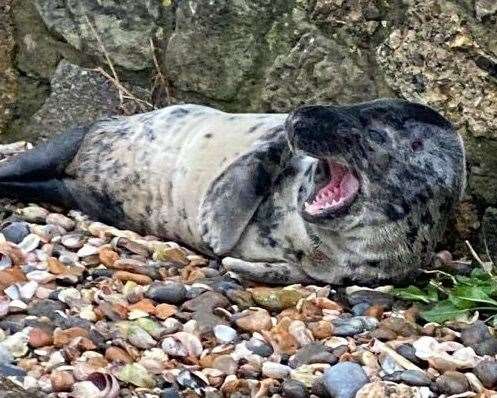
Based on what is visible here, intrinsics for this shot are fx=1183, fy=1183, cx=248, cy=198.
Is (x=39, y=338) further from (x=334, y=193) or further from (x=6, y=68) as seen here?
(x=6, y=68)

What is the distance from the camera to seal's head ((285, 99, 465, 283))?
13.9 feet

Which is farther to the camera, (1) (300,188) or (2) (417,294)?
(1) (300,188)

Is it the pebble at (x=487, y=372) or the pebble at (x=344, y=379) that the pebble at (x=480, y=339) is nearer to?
the pebble at (x=487, y=372)

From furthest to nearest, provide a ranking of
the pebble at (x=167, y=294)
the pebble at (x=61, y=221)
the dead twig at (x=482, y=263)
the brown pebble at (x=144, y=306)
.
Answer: the pebble at (x=61, y=221), the dead twig at (x=482, y=263), the pebble at (x=167, y=294), the brown pebble at (x=144, y=306)

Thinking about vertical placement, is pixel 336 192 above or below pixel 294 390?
above

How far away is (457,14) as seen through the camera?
15.5ft

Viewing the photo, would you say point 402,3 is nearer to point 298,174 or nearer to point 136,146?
point 298,174

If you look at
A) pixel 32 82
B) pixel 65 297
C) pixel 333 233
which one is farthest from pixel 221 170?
pixel 32 82

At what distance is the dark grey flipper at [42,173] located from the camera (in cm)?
513

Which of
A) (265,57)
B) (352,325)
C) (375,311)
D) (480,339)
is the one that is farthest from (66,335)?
(265,57)

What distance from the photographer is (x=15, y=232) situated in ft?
15.1

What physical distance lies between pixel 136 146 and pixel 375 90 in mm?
1037

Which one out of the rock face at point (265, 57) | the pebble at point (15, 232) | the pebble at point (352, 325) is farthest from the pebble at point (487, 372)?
the pebble at point (15, 232)

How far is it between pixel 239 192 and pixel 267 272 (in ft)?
1.15
